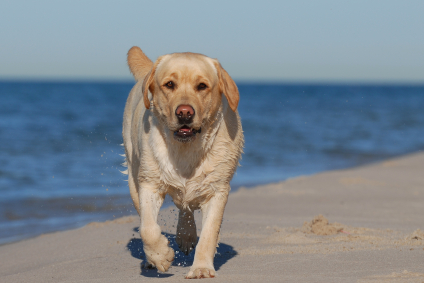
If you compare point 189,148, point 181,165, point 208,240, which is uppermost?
point 189,148

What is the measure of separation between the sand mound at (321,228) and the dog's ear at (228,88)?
6.43 feet

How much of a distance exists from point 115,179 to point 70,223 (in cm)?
308

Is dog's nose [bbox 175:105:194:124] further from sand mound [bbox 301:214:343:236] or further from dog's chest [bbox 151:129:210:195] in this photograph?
sand mound [bbox 301:214:343:236]

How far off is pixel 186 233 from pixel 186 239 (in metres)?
0.06

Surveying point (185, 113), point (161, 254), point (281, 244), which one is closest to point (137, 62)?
point (185, 113)

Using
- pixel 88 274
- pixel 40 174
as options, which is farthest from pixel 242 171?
pixel 88 274

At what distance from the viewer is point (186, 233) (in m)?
4.89

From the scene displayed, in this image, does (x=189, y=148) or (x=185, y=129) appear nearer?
(x=185, y=129)

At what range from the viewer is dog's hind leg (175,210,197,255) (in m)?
4.90

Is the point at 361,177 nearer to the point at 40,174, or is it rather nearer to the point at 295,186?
the point at 295,186

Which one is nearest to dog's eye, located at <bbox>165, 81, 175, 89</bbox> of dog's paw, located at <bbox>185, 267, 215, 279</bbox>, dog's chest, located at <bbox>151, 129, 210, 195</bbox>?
dog's chest, located at <bbox>151, 129, 210, 195</bbox>

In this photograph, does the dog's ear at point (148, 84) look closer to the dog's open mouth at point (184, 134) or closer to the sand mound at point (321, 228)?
the dog's open mouth at point (184, 134)

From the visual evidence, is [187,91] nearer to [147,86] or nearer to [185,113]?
[185,113]

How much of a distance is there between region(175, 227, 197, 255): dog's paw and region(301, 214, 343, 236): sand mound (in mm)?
1247
